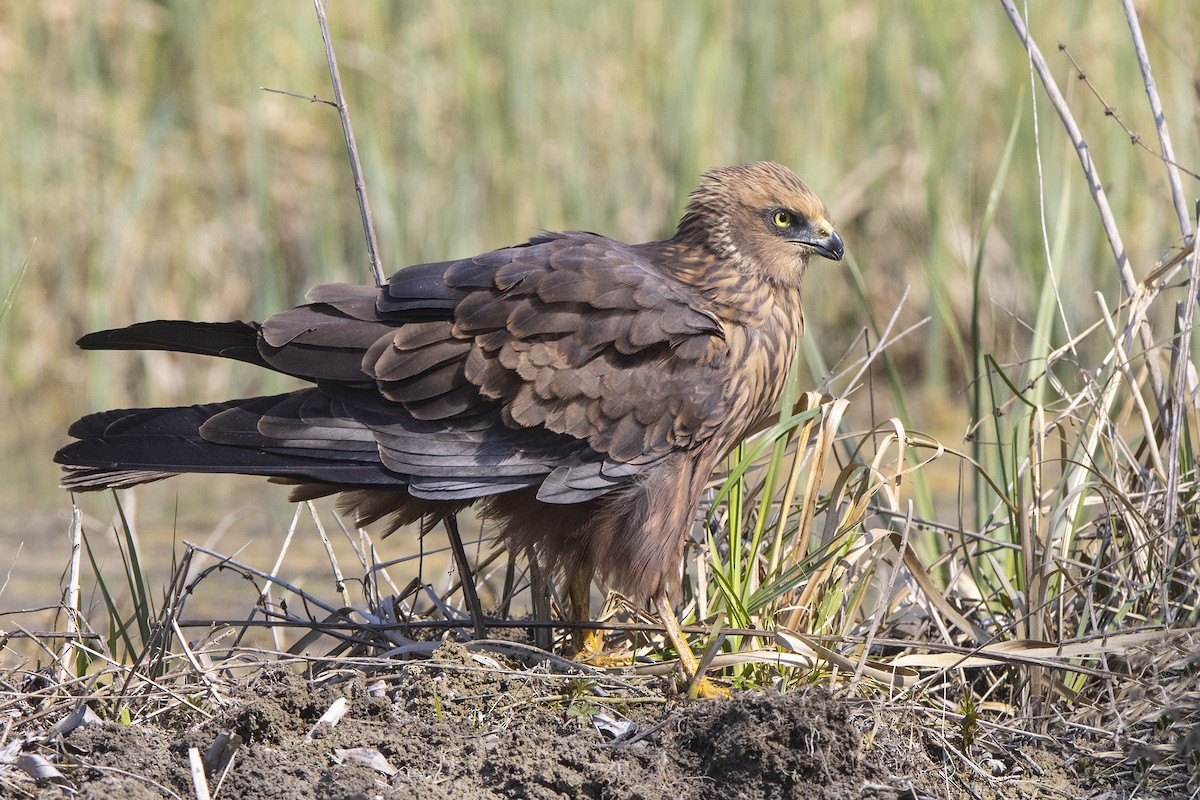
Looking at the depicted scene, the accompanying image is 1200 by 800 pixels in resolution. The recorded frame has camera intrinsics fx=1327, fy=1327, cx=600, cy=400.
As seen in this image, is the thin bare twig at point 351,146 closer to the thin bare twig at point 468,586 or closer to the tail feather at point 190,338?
the tail feather at point 190,338

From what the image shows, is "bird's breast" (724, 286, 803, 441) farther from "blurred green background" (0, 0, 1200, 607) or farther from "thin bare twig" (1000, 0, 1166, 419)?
"blurred green background" (0, 0, 1200, 607)

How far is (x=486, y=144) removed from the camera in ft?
21.4

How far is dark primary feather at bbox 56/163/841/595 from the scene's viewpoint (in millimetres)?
3223

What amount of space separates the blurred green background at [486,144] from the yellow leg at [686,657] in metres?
3.57

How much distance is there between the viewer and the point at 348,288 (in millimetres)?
3449

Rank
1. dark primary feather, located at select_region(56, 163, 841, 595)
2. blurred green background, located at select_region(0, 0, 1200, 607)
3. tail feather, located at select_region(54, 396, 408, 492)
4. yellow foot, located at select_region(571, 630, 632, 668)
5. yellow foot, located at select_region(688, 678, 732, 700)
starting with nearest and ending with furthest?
yellow foot, located at select_region(688, 678, 732, 700) < tail feather, located at select_region(54, 396, 408, 492) < dark primary feather, located at select_region(56, 163, 841, 595) < yellow foot, located at select_region(571, 630, 632, 668) < blurred green background, located at select_region(0, 0, 1200, 607)

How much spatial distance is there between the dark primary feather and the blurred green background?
10.4 feet

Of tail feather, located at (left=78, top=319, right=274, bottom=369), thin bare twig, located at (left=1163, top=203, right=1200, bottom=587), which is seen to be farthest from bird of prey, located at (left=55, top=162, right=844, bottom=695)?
thin bare twig, located at (left=1163, top=203, right=1200, bottom=587)

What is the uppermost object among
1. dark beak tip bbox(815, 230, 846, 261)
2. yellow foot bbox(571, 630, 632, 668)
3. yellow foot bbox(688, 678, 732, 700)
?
dark beak tip bbox(815, 230, 846, 261)

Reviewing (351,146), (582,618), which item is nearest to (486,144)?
(351,146)

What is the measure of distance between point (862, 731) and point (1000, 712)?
484 mm

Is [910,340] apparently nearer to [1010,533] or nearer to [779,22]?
[779,22]

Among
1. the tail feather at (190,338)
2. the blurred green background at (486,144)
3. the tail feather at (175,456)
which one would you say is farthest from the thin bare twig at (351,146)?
the blurred green background at (486,144)

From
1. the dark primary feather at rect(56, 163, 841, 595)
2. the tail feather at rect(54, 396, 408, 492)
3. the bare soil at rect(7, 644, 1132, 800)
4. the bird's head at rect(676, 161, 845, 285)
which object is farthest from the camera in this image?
the bird's head at rect(676, 161, 845, 285)
